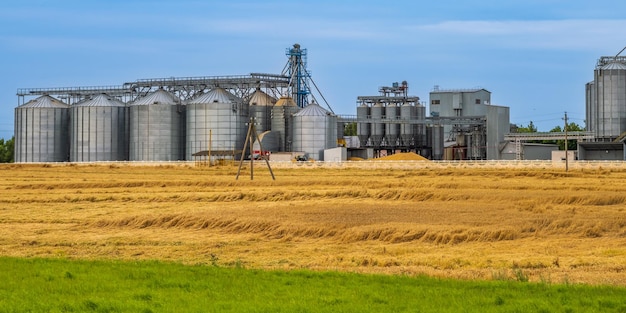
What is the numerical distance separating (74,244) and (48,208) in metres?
19.2

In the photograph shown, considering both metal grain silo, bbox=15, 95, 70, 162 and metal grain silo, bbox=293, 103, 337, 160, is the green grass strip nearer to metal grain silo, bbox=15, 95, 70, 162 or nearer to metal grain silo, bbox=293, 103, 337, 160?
metal grain silo, bbox=293, 103, 337, 160

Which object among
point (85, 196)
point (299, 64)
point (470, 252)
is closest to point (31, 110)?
point (299, 64)

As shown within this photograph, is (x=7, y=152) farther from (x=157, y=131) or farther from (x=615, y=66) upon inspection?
(x=615, y=66)

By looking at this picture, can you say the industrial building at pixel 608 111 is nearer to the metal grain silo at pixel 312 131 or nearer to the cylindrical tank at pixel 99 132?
the metal grain silo at pixel 312 131

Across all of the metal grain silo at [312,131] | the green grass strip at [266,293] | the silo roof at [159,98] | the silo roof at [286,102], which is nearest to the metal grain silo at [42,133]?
the silo roof at [159,98]

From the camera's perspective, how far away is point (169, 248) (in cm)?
3425

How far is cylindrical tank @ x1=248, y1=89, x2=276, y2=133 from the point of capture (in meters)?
130

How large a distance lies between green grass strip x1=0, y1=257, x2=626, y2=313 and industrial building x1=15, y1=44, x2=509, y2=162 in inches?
3694

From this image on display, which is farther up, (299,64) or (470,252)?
(299,64)

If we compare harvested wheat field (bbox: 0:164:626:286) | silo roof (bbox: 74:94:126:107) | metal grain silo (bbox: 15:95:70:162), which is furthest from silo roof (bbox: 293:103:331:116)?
harvested wheat field (bbox: 0:164:626:286)

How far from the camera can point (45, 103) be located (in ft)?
468

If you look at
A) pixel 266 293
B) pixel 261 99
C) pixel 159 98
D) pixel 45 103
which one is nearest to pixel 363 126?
pixel 261 99

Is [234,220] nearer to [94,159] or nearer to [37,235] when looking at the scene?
[37,235]

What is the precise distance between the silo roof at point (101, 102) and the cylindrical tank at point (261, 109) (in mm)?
20627
